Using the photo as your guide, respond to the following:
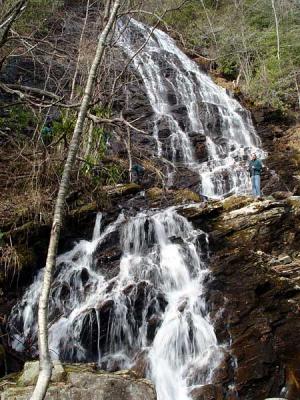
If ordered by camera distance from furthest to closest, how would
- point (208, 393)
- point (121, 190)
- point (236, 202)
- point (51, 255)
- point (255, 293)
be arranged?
1. point (121, 190)
2. point (236, 202)
3. point (255, 293)
4. point (208, 393)
5. point (51, 255)

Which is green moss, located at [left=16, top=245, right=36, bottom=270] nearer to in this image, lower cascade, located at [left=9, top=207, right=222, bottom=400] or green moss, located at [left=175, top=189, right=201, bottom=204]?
lower cascade, located at [left=9, top=207, right=222, bottom=400]

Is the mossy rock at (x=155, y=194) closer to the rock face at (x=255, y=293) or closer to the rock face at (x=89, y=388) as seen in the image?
the rock face at (x=255, y=293)

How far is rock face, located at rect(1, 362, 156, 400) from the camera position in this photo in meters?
4.74

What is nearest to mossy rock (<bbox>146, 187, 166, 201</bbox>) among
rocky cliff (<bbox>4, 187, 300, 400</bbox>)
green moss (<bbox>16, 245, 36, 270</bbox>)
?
rocky cliff (<bbox>4, 187, 300, 400</bbox>)

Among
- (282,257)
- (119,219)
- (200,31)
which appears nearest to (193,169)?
(119,219)

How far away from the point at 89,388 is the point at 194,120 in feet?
52.7

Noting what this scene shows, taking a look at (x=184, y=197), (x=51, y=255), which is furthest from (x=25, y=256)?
(x=51, y=255)

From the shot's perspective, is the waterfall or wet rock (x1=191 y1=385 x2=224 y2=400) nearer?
wet rock (x1=191 y1=385 x2=224 y2=400)

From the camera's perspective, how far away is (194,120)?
19.6 metres

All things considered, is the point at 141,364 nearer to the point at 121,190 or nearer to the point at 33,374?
the point at 33,374

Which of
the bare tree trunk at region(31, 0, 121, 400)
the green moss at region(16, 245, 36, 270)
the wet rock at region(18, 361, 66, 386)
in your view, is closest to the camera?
the bare tree trunk at region(31, 0, 121, 400)

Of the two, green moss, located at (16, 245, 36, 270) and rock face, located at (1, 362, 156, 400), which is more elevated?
green moss, located at (16, 245, 36, 270)

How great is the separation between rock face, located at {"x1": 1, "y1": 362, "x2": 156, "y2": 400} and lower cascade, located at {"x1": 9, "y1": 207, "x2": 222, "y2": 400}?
7.22 feet

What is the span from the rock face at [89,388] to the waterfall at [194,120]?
1031 centimetres
